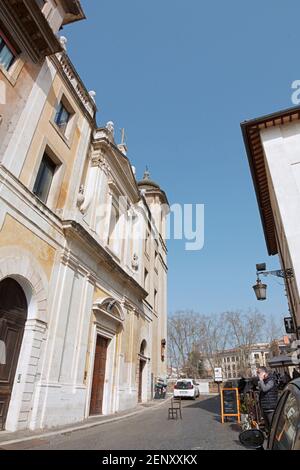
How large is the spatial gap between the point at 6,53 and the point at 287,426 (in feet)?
40.4

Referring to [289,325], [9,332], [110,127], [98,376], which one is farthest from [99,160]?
[289,325]

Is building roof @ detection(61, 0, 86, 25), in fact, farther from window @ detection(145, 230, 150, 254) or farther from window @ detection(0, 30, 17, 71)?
window @ detection(145, 230, 150, 254)

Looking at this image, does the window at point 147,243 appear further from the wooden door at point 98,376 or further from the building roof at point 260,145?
the building roof at point 260,145

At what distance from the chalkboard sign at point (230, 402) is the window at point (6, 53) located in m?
13.8

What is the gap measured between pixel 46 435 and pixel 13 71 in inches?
441

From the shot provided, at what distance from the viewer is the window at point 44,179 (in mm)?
11531

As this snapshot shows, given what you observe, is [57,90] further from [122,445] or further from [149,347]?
[149,347]

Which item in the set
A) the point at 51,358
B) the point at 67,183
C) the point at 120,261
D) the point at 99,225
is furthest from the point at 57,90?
the point at 51,358

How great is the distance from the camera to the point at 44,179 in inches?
471

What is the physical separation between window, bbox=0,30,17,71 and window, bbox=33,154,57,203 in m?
3.22

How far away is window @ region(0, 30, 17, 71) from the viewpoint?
1007cm

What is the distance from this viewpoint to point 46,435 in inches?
329

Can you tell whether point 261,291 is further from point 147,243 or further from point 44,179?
point 147,243

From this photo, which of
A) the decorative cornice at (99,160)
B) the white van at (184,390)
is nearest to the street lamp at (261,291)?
the decorative cornice at (99,160)
